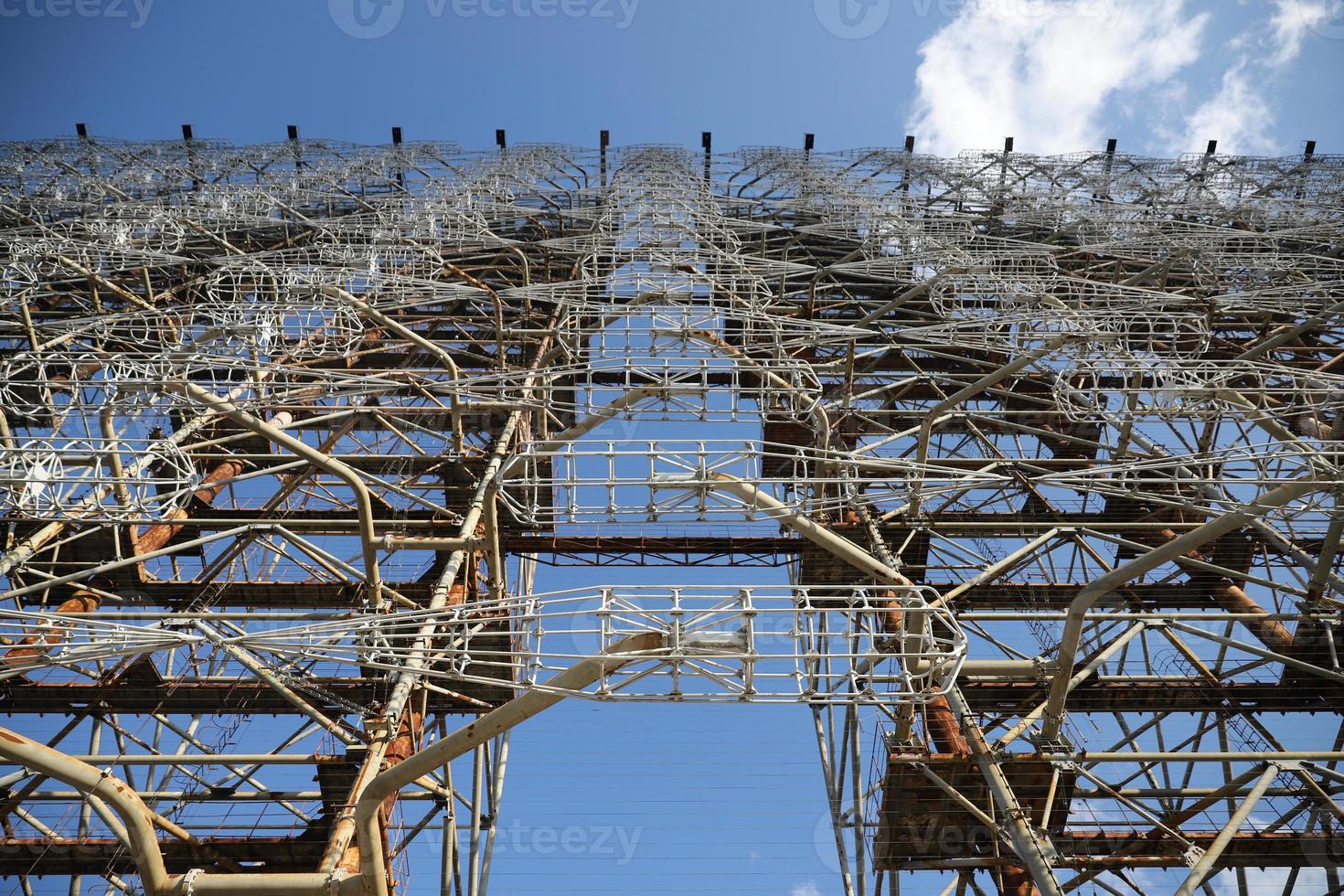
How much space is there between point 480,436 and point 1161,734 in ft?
44.8

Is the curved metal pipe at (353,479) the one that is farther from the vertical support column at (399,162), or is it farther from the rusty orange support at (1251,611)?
the vertical support column at (399,162)

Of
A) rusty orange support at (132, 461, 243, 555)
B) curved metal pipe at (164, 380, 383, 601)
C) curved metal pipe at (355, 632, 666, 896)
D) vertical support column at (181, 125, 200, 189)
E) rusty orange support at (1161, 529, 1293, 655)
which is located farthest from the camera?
vertical support column at (181, 125, 200, 189)

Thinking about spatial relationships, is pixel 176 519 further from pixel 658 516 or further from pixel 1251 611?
pixel 1251 611

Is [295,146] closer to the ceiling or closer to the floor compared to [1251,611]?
closer to the ceiling

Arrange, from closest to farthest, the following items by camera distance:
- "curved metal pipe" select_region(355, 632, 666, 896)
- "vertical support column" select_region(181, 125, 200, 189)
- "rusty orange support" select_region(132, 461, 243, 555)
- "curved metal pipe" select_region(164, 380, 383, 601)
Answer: "curved metal pipe" select_region(355, 632, 666, 896)
"curved metal pipe" select_region(164, 380, 383, 601)
"rusty orange support" select_region(132, 461, 243, 555)
"vertical support column" select_region(181, 125, 200, 189)

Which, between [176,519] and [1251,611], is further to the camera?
[1251,611]

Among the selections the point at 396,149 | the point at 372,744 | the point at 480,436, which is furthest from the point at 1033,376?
the point at 396,149

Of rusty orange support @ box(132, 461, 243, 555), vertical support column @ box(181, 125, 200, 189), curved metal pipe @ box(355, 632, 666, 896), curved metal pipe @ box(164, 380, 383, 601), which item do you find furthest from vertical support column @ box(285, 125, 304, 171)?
curved metal pipe @ box(355, 632, 666, 896)

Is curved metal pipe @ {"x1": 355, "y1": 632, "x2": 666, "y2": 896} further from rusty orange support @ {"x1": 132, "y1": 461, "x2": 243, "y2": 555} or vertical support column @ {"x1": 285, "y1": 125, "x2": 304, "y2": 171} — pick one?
vertical support column @ {"x1": 285, "y1": 125, "x2": 304, "y2": 171}

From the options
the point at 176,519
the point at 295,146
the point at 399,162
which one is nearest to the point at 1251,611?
the point at 176,519

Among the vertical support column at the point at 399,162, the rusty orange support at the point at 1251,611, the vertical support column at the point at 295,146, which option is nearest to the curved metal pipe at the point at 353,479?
the rusty orange support at the point at 1251,611

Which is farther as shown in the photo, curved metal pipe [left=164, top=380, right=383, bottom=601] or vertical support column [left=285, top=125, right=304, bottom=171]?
vertical support column [left=285, top=125, right=304, bottom=171]

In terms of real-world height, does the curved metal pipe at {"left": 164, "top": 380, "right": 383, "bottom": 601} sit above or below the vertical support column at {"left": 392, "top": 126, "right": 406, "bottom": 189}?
below

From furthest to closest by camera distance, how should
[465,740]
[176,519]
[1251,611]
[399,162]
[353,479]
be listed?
[399,162] < [1251,611] < [176,519] < [353,479] < [465,740]
